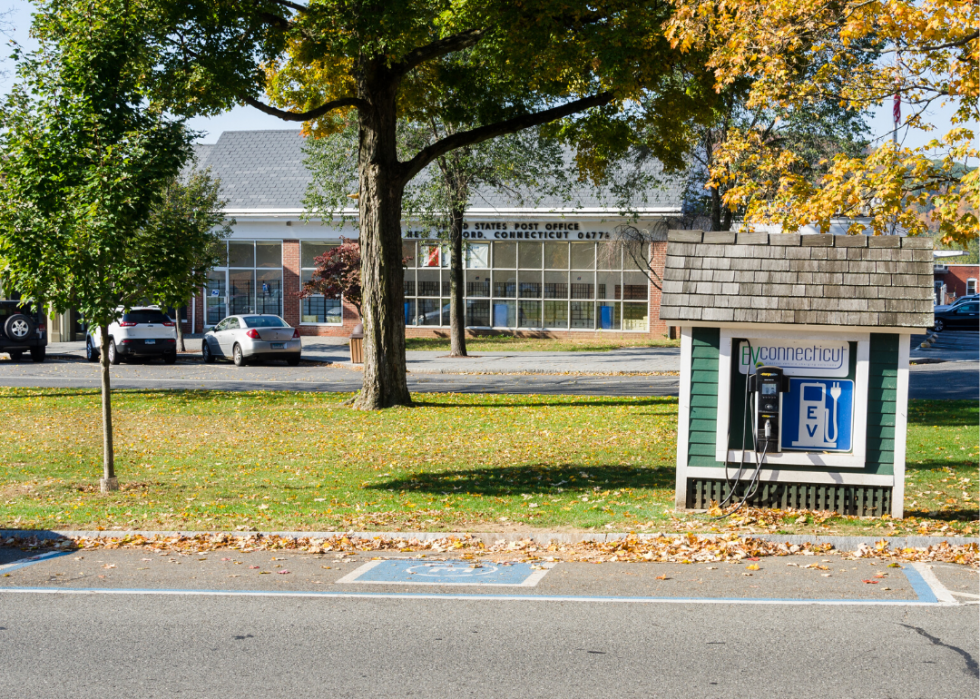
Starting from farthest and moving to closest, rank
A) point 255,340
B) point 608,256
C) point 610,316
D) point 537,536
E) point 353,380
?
point 610,316
point 608,256
point 255,340
point 353,380
point 537,536

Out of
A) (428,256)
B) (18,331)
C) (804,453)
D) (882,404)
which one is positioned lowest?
(804,453)

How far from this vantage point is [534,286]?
3919 cm

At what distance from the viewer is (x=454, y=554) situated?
856cm

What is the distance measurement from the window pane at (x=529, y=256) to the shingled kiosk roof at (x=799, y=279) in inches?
1163

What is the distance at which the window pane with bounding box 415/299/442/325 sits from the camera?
4031 cm

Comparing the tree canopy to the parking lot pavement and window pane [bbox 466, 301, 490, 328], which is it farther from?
window pane [bbox 466, 301, 490, 328]

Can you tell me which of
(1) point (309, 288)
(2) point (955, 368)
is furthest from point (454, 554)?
(1) point (309, 288)

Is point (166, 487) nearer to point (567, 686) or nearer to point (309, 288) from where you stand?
point (567, 686)

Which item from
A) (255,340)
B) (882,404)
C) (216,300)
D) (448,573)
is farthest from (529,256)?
(448,573)

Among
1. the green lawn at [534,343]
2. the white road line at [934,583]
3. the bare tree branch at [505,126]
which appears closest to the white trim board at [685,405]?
the white road line at [934,583]

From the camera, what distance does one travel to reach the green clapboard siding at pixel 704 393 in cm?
970

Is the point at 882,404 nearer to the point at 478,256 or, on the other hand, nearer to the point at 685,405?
the point at 685,405

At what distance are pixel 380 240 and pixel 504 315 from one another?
69.9 feet

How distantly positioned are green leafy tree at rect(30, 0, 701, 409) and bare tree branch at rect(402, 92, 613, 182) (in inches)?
1.0
